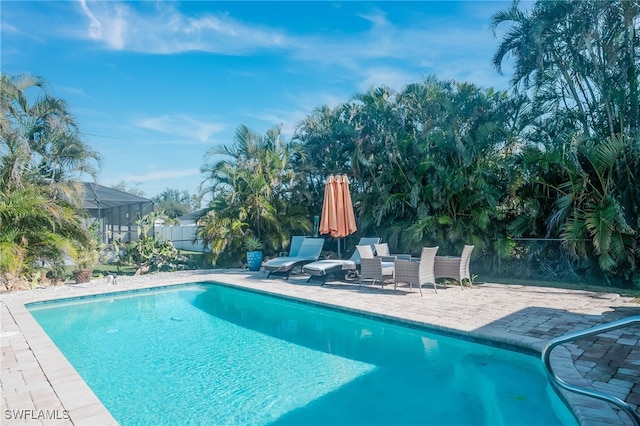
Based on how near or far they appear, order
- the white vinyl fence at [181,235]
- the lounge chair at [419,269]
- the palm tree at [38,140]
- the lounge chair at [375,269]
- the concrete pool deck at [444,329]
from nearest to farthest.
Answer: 1. the concrete pool deck at [444,329]
2. the lounge chair at [419,269]
3. the lounge chair at [375,269]
4. the palm tree at [38,140]
5. the white vinyl fence at [181,235]

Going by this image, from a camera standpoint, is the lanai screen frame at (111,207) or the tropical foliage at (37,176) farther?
the lanai screen frame at (111,207)

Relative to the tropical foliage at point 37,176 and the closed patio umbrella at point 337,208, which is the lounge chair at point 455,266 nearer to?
the closed patio umbrella at point 337,208

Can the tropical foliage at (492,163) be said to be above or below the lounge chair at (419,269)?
above

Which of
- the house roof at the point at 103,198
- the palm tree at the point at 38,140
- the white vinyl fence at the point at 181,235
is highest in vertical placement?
the palm tree at the point at 38,140

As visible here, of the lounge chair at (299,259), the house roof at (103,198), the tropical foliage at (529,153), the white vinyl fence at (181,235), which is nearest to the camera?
the tropical foliage at (529,153)

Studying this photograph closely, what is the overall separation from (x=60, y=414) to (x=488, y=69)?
13392 millimetres

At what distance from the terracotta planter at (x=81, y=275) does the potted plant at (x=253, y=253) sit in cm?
494

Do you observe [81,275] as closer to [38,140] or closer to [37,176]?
[37,176]

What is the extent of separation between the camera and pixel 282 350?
21.6 ft

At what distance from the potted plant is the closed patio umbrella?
3227 mm

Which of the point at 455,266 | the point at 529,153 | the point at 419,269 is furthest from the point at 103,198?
the point at 529,153

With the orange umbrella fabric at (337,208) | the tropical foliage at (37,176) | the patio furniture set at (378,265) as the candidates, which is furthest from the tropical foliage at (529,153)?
the tropical foliage at (37,176)

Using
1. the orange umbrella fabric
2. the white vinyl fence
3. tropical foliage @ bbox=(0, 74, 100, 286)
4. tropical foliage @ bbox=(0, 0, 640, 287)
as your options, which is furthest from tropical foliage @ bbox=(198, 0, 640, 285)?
the white vinyl fence

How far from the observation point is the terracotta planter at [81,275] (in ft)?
39.0
